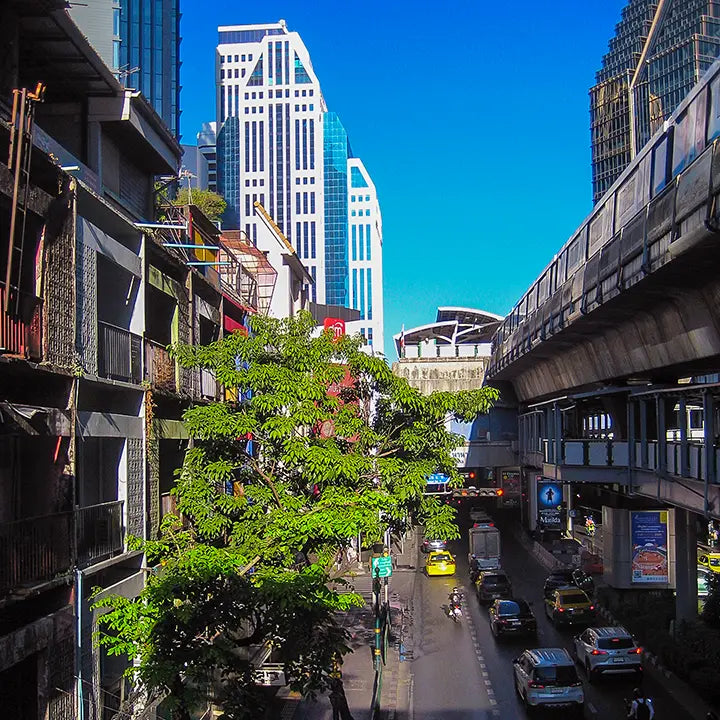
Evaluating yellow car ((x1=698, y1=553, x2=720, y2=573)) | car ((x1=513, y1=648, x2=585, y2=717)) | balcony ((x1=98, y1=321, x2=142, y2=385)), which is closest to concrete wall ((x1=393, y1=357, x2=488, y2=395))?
yellow car ((x1=698, y1=553, x2=720, y2=573))

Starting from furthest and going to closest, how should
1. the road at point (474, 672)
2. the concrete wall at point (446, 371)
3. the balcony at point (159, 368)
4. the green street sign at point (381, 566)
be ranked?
the concrete wall at point (446, 371) < the green street sign at point (381, 566) < the road at point (474, 672) < the balcony at point (159, 368)

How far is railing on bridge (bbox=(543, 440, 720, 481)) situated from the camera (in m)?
16.3

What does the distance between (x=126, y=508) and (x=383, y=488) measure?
4959 millimetres

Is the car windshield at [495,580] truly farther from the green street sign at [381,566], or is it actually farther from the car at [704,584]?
the green street sign at [381,566]

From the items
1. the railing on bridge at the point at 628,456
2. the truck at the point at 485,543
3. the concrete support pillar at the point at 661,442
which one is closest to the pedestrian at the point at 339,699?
the railing on bridge at the point at 628,456

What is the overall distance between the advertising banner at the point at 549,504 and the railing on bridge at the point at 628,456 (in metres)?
14.4

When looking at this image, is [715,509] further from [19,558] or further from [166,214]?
[166,214]

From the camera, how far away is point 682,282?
1653 centimetres

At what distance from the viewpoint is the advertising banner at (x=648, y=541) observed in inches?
1041

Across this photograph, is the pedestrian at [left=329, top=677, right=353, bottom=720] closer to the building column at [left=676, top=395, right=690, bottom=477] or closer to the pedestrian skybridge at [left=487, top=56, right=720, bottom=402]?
the building column at [left=676, top=395, right=690, bottom=477]

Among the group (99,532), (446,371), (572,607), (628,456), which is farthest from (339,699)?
(446,371)

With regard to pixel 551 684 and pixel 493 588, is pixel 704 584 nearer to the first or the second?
pixel 493 588

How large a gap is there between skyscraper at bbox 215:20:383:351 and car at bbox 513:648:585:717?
136 meters

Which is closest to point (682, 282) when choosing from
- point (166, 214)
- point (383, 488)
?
point (383, 488)
